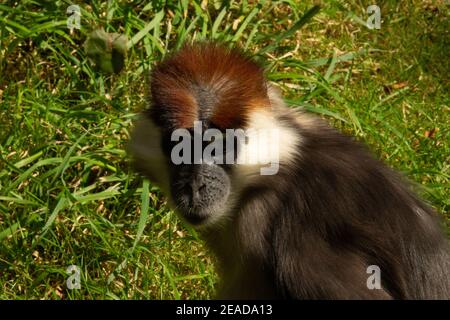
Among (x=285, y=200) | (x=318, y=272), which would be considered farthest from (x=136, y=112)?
(x=318, y=272)

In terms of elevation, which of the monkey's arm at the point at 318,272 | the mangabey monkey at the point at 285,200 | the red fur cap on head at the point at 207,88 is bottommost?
the monkey's arm at the point at 318,272

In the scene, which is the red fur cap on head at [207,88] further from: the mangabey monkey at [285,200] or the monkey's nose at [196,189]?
the monkey's nose at [196,189]

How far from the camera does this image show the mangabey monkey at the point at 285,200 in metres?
4.33

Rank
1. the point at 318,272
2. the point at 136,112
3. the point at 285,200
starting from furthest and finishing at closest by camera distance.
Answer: the point at 136,112
the point at 285,200
the point at 318,272

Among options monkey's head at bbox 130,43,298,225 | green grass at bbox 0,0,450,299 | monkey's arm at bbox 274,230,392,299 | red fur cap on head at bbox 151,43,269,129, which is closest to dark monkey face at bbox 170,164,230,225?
monkey's head at bbox 130,43,298,225

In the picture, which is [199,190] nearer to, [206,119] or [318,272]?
[206,119]

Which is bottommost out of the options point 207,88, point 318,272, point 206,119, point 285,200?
point 318,272

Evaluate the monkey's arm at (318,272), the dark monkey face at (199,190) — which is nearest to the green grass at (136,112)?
the dark monkey face at (199,190)

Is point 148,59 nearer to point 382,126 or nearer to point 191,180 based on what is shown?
point 382,126

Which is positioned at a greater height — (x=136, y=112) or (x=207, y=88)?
(x=136, y=112)

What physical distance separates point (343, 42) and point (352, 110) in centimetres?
99

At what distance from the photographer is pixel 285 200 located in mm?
4430

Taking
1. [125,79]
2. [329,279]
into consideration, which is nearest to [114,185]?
[125,79]

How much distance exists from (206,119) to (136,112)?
1845mm
